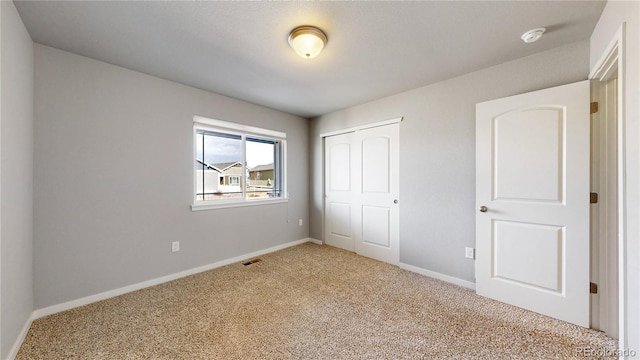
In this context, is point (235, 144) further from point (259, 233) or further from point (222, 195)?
point (259, 233)

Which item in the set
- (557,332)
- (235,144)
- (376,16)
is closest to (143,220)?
(235,144)

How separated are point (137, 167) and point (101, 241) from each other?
805mm

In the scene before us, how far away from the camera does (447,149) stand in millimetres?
2775

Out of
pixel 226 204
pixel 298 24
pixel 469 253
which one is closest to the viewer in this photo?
pixel 298 24

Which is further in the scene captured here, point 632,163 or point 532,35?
point 532,35

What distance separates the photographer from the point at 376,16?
1.71 metres

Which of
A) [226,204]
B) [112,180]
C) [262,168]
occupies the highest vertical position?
[262,168]

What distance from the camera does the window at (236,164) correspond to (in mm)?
3193

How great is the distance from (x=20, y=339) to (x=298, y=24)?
10.1ft

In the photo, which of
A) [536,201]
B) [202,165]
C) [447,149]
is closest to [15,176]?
[202,165]

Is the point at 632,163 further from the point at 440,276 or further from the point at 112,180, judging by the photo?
the point at 112,180

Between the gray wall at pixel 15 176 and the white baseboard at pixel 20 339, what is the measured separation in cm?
3

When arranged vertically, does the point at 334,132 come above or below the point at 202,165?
above

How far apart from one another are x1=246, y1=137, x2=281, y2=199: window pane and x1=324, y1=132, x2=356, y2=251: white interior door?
0.91 m
